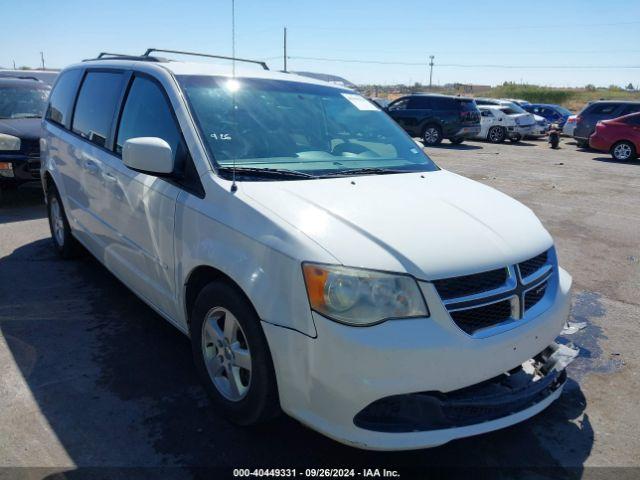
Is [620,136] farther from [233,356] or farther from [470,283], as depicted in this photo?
[233,356]

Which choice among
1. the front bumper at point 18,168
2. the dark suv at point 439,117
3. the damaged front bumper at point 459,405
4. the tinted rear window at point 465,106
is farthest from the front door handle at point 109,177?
the tinted rear window at point 465,106

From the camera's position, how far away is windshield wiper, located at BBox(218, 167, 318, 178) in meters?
2.80

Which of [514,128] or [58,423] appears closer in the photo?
[58,423]

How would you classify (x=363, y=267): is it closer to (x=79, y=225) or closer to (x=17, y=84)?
(x=79, y=225)

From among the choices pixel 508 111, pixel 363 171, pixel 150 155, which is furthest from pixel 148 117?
pixel 508 111

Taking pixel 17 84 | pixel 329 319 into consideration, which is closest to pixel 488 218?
pixel 329 319

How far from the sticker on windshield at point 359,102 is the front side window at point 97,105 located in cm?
171

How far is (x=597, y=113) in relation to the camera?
18.5 meters

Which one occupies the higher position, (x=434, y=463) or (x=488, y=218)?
(x=488, y=218)

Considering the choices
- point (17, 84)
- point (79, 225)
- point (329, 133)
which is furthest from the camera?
point (17, 84)

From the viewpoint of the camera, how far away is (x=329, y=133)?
3555 mm

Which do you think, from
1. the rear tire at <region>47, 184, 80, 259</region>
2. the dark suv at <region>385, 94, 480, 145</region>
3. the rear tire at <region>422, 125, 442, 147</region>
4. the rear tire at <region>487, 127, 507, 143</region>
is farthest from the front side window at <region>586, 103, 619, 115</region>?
the rear tire at <region>47, 184, 80, 259</region>

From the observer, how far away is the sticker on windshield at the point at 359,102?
405 cm

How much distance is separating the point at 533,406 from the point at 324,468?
1037mm
